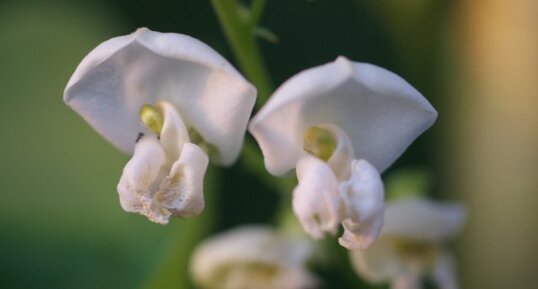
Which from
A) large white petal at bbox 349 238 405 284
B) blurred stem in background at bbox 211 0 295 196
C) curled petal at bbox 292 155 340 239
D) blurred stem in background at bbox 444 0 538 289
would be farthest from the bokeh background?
curled petal at bbox 292 155 340 239

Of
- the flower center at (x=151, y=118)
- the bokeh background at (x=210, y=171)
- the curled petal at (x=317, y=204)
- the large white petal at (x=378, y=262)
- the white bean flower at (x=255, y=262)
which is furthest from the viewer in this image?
the bokeh background at (x=210, y=171)

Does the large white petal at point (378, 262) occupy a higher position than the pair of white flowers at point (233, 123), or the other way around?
the pair of white flowers at point (233, 123)

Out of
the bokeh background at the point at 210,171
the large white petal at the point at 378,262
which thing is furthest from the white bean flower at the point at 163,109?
the bokeh background at the point at 210,171

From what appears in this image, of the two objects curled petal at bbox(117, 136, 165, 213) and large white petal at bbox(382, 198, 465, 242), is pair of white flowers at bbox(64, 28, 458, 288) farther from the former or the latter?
large white petal at bbox(382, 198, 465, 242)

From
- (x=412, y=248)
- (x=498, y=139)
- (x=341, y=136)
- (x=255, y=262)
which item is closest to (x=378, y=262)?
(x=412, y=248)

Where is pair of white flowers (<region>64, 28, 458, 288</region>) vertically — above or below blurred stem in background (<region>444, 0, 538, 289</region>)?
above

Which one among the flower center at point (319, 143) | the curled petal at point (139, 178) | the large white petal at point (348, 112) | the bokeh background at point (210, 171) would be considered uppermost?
the large white petal at point (348, 112)

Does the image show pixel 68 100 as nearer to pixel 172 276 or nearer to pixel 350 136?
pixel 350 136

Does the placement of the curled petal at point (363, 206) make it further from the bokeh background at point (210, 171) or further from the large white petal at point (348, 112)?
the bokeh background at point (210, 171)
